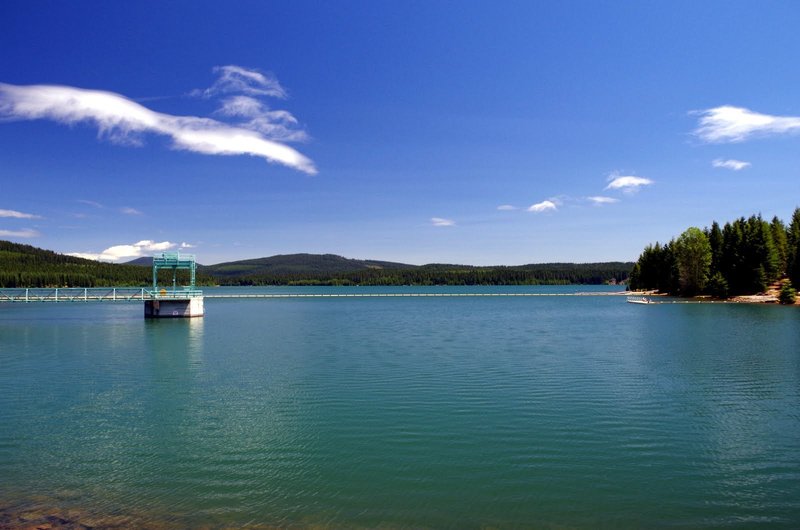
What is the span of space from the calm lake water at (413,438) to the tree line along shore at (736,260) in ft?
230

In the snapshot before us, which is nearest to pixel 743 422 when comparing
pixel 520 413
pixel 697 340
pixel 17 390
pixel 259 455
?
pixel 520 413

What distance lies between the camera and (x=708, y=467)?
13.2 metres

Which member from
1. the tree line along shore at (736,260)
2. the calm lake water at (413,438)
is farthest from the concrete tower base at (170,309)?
the tree line along shore at (736,260)

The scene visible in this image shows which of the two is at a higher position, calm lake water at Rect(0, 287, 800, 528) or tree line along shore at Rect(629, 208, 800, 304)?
tree line along shore at Rect(629, 208, 800, 304)

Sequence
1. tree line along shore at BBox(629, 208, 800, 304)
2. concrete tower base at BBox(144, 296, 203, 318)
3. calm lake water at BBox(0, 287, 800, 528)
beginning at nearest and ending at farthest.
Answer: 1. calm lake water at BBox(0, 287, 800, 528)
2. concrete tower base at BBox(144, 296, 203, 318)
3. tree line along shore at BBox(629, 208, 800, 304)

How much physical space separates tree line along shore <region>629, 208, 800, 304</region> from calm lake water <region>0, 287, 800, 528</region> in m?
70.1

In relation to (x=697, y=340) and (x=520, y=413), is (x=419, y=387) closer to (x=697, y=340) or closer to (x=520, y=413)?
(x=520, y=413)

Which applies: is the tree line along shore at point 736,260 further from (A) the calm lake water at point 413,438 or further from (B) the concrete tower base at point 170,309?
(B) the concrete tower base at point 170,309

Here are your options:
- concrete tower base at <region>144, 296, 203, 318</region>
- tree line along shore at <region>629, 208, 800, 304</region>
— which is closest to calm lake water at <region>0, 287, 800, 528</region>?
concrete tower base at <region>144, 296, 203, 318</region>

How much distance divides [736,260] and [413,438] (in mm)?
99821

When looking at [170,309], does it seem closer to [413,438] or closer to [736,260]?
[413,438]

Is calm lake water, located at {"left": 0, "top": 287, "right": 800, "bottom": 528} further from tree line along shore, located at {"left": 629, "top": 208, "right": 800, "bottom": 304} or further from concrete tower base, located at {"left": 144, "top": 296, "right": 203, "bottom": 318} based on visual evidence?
tree line along shore, located at {"left": 629, "top": 208, "right": 800, "bottom": 304}

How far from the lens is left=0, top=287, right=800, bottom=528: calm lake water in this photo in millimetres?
11039

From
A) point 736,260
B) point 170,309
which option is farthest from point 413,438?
point 736,260
